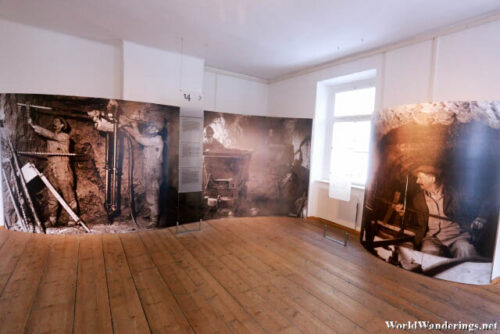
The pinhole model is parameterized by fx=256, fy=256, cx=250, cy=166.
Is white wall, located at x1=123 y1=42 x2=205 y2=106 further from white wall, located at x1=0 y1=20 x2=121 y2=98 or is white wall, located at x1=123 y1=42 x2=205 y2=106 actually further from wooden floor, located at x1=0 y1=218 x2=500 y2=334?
wooden floor, located at x1=0 y1=218 x2=500 y2=334

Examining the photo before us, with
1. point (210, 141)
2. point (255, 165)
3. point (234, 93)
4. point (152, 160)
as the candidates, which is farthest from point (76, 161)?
point (234, 93)

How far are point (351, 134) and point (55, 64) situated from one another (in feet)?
19.1

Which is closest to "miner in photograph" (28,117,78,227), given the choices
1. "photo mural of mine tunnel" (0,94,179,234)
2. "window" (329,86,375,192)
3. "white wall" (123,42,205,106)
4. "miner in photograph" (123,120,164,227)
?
"photo mural of mine tunnel" (0,94,179,234)

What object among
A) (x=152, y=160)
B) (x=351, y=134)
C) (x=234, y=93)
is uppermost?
(x=234, y=93)

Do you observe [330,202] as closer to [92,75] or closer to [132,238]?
[132,238]

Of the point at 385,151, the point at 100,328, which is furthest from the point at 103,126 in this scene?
the point at 385,151

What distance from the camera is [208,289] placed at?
288 centimetres

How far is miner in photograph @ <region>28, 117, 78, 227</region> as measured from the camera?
157 inches

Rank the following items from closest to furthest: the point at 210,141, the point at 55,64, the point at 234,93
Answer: the point at 55,64, the point at 210,141, the point at 234,93

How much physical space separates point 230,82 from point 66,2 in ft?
12.2

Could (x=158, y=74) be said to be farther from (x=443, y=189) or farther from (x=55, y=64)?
(x=443, y=189)

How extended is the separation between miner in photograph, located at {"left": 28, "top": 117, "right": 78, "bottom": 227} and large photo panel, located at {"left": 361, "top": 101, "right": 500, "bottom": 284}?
4.93 metres

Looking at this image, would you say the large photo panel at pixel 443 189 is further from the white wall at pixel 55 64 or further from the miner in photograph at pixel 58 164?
the white wall at pixel 55 64

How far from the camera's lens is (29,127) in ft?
13.1
